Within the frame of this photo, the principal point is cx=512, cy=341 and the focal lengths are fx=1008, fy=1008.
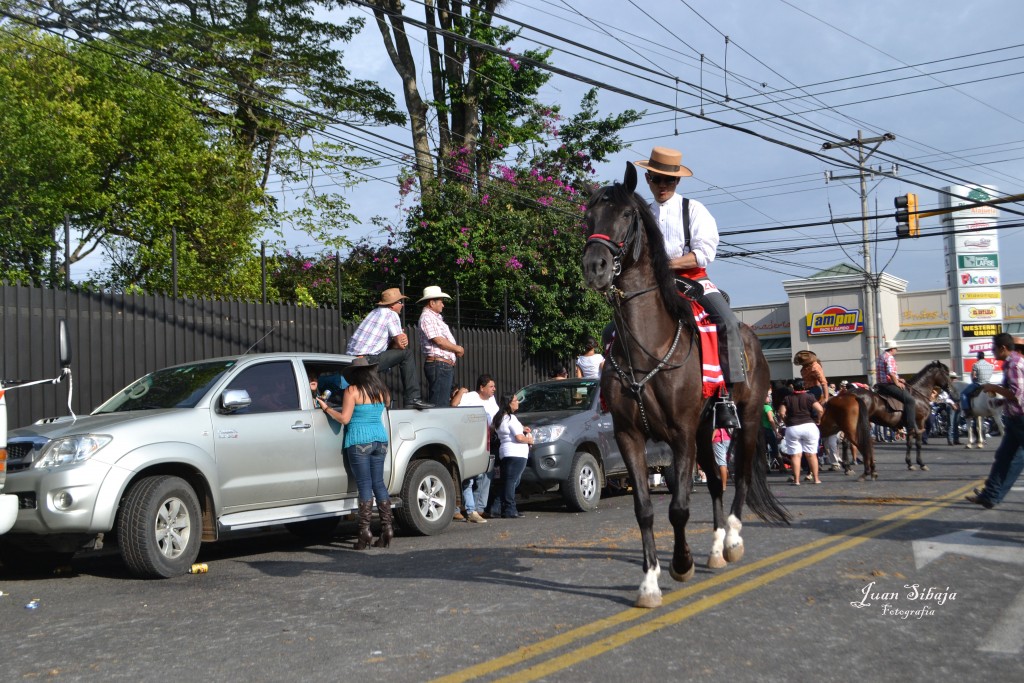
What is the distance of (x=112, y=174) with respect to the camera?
21.6 metres

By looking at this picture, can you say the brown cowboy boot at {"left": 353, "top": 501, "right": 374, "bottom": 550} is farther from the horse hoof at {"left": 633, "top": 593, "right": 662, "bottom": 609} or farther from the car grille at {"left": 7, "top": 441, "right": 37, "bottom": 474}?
the horse hoof at {"left": 633, "top": 593, "right": 662, "bottom": 609}

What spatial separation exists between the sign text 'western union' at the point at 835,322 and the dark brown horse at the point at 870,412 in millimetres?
37090

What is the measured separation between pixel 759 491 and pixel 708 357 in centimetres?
190

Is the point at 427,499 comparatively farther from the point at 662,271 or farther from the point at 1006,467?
the point at 1006,467

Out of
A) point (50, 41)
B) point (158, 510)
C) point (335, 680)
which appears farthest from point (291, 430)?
point (50, 41)

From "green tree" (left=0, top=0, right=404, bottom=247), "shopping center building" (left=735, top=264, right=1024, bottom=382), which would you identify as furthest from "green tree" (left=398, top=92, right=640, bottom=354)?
"shopping center building" (left=735, top=264, right=1024, bottom=382)

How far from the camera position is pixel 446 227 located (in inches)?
909

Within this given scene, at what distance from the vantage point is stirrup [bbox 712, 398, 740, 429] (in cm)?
727

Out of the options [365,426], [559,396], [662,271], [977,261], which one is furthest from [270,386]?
[977,261]

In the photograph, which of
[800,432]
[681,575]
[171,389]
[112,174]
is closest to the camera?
[681,575]

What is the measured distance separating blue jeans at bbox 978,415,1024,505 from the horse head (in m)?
6.35

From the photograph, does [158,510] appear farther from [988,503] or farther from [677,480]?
[988,503]

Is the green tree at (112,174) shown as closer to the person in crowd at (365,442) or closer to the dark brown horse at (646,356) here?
the person in crowd at (365,442)

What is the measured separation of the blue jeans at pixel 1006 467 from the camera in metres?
11.0
